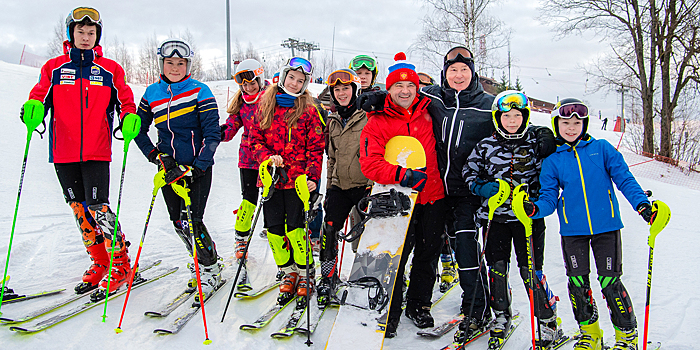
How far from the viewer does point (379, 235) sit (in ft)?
9.05

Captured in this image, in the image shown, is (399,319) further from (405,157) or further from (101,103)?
(101,103)

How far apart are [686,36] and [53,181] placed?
657 inches

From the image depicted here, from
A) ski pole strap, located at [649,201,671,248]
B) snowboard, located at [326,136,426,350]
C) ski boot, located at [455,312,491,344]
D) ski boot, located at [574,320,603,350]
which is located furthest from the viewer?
ski boot, located at [455,312,491,344]

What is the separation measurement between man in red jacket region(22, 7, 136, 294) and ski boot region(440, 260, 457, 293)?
9.43 ft

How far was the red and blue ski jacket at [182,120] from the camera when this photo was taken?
3172 millimetres

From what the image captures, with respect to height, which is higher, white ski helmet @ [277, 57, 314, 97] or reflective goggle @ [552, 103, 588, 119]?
white ski helmet @ [277, 57, 314, 97]

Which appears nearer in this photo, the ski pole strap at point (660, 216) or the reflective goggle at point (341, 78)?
the ski pole strap at point (660, 216)

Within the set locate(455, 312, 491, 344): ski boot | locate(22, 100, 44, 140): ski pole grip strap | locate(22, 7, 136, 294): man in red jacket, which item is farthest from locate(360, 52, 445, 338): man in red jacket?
locate(22, 100, 44, 140): ski pole grip strap

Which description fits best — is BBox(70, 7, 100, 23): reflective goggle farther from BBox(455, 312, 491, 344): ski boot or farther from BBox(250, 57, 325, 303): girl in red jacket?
BBox(455, 312, 491, 344): ski boot

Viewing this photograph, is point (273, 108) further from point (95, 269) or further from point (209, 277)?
point (95, 269)

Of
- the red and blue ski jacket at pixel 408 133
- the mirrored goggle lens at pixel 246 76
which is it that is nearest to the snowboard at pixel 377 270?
the red and blue ski jacket at pixel 408 133

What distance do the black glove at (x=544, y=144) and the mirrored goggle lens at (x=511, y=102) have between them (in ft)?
0.75

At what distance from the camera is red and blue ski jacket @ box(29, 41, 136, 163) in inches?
122

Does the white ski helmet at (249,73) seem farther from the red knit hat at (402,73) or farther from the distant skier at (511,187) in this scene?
the distant skier at (511,187)
